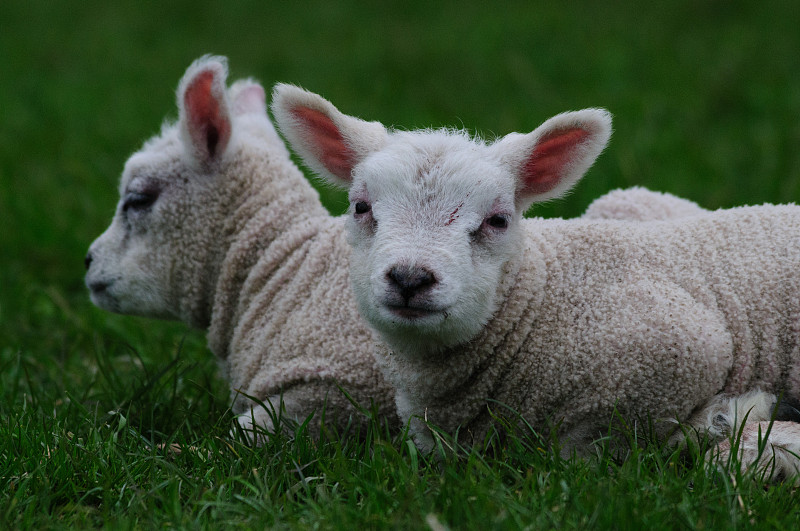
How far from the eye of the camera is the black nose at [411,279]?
10.6 ft

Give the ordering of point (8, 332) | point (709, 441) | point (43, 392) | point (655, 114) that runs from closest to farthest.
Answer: point (709, 441) < point (43, 392) < point (8, 332) < point (655, 114)

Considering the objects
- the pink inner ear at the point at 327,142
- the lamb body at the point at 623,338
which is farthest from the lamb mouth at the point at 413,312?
the pink inner ear at the point at 327,142

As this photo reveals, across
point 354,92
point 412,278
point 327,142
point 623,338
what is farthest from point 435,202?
point 354,92

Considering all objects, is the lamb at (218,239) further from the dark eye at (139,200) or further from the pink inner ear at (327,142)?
the pink inner ear at (327,142)

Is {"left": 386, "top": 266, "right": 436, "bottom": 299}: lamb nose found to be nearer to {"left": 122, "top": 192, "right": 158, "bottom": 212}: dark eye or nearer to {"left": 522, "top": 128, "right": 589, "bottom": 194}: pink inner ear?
{"left": 522, "top": 128, "right": 589, "bottom": 194}: pink inner ear

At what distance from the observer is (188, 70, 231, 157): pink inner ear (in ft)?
14.9

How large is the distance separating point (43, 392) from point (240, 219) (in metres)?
1.18

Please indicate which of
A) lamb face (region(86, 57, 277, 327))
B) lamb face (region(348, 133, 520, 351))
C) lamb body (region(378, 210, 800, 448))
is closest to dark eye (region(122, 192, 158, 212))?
lamb face (region(86, 57, 277, 327))

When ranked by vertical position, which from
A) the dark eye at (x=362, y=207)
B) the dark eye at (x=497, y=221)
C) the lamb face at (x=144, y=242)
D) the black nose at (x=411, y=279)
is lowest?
the lamb face at (x=144, y=242)

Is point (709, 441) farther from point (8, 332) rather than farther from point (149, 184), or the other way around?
point (8, 332)

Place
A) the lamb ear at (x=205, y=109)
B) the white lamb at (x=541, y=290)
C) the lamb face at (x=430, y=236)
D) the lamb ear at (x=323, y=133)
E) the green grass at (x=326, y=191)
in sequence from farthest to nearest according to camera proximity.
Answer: the lamb ear at (x=205, y=109)
the lamb ear at (x=323, y=133)
the white lamb at (x=541, y=290)
the lamb face at (x=430, y=236)
the green grass at (x=326, y=191)

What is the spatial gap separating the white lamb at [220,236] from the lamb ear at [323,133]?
592mm

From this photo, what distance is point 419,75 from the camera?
10531mm

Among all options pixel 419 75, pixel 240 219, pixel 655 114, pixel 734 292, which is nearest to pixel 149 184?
pixel 240 219
